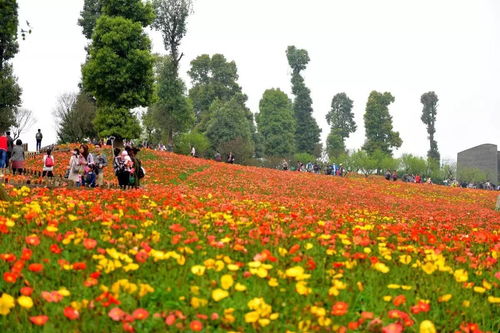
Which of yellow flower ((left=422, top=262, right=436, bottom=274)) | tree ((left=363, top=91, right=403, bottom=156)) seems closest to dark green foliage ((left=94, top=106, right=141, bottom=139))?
yellow flower ((left=422, top=262, right=436, bottom=274))

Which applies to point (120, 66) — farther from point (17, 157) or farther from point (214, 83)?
point (214, 83)

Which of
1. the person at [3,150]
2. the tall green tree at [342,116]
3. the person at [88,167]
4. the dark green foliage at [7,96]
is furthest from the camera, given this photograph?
the tall green tree at [342,116]

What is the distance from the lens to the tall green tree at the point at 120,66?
118 ft

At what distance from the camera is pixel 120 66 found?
36312 mm

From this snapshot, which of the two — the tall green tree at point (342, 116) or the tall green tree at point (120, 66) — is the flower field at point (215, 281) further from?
the tall green tree at point (342, 116)

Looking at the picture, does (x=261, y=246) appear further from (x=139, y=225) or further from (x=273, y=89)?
(x=273, y=89)

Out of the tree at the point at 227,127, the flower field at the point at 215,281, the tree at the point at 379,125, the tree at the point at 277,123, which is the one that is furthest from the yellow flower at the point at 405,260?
the tree at the point at 379,125

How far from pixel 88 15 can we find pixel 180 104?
43.5ft

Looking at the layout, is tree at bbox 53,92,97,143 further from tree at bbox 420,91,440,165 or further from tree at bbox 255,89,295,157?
tree at bbox 420,91,440,165

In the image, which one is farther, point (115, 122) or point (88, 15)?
point (88, 15)

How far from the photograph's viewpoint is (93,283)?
13.8 feet

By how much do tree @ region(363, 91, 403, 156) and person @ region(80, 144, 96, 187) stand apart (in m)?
74.8

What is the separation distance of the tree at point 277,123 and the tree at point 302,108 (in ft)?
8.89

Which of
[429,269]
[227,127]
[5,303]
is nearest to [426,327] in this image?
[429,269]
